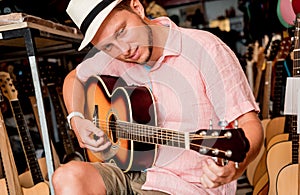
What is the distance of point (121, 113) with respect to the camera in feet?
3.21

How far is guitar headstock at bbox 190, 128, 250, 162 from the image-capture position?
677 millimetres

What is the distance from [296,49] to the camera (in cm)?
108

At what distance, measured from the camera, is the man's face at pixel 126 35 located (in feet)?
2.89

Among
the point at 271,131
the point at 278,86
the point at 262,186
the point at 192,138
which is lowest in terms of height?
the point at 262,186

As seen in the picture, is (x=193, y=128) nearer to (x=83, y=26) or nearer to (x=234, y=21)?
(x=83, y=26)

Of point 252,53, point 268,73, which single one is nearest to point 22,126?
point 268,73

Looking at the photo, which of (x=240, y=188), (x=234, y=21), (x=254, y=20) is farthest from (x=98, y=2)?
(x=234, y=21)

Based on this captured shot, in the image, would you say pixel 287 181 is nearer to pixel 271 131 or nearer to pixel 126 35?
pixel 271 131

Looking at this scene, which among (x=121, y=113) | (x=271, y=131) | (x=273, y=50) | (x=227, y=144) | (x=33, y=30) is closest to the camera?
(x=227, y=144)

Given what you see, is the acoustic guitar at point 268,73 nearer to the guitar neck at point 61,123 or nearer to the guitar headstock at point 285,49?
the guitar headstock at point 285,49

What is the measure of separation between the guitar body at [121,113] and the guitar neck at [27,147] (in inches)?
14.8

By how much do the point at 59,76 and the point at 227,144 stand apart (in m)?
1.29

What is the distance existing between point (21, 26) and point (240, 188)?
1263 millimetres

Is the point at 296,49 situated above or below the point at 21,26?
below
